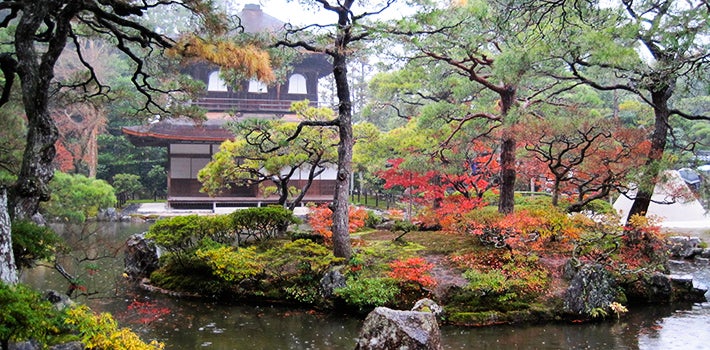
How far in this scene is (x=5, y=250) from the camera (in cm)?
452

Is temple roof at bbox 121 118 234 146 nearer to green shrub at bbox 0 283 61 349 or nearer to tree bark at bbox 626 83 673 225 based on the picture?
tree bark at bbox 626 83 673 225

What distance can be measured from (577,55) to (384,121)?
28.1m

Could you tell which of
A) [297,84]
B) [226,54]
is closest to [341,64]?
[226,54]

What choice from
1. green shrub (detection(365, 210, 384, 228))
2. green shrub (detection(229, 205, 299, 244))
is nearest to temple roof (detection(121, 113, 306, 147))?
green shrub (detection(365, 210, 384, 228))

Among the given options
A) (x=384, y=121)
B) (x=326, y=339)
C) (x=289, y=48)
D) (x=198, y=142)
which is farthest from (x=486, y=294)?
(x=384, y=121)

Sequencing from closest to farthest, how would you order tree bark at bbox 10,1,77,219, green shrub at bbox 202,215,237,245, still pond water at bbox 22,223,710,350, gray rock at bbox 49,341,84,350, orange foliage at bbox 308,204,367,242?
gray rock at bbox 49,341,84,350
tree bark at bbox 10,1,77,219
still pond water at bbox 22,223,710,350
green shrub at bbox 202,215,237,245
orange foliage at bbox 308,204,367,242

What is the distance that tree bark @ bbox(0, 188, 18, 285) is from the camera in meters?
4.45

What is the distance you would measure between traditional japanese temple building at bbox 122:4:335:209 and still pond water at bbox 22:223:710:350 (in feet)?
39.7

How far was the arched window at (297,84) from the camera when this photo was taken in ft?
90.7

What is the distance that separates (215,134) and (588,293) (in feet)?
56.7

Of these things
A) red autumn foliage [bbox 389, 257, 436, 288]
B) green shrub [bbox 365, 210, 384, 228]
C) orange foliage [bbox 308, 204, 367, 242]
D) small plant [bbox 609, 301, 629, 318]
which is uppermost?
orange foliage [bbox 308, 204, 367, 242]

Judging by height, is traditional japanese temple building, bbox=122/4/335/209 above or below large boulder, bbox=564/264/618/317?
above

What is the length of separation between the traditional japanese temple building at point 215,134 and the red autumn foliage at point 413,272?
1262cm

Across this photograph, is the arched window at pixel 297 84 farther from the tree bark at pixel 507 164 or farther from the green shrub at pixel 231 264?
the green shrub at pixel 231 264
